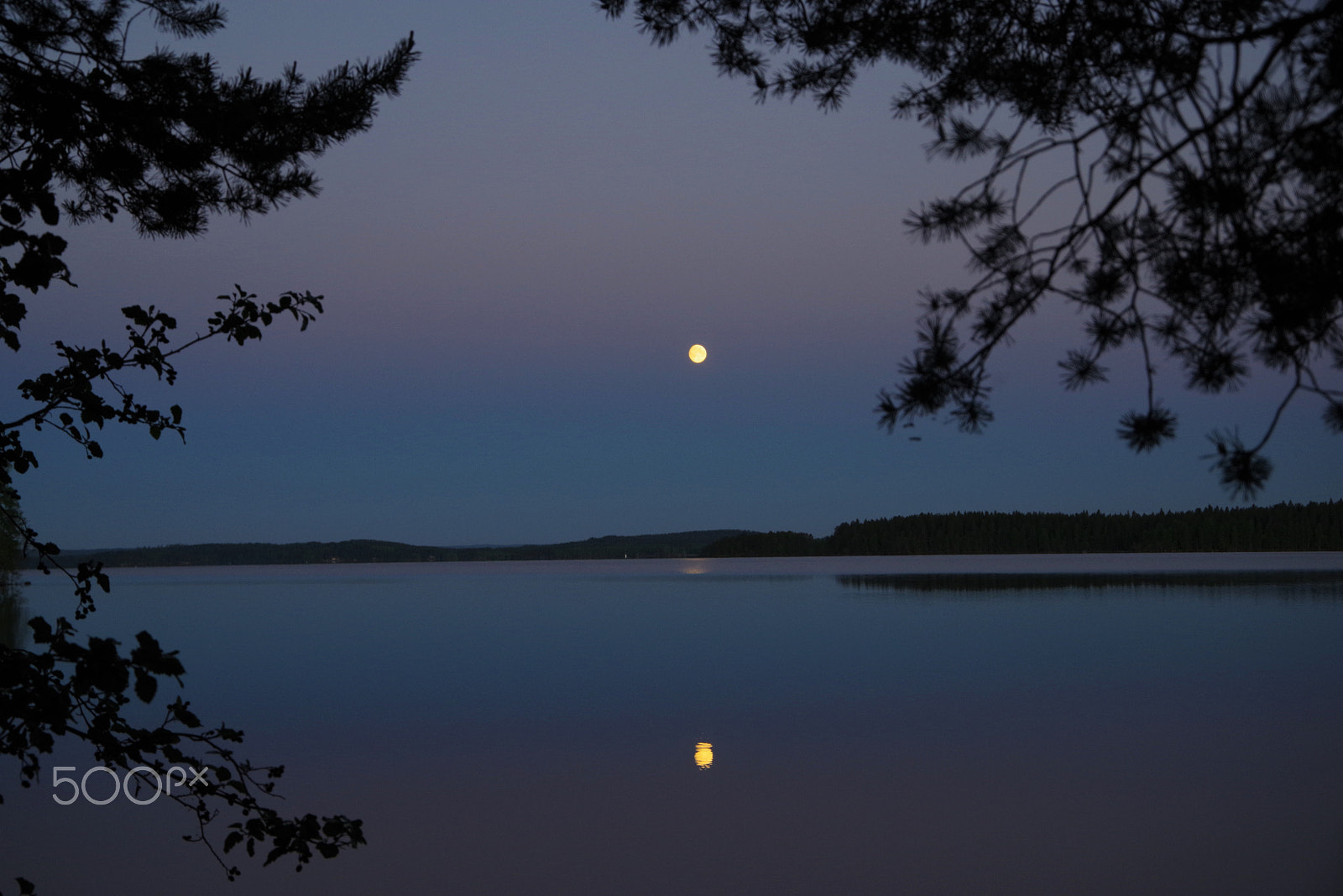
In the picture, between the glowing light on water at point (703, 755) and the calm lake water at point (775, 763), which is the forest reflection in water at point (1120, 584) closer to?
the calm lake water at point (775, 763)

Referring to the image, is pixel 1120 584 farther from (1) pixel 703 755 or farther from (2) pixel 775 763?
(2) pixel 775 763

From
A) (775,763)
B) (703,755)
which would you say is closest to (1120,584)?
(703,755)

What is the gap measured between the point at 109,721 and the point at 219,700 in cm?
1611

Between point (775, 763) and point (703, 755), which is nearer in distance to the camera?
point (775, 763)

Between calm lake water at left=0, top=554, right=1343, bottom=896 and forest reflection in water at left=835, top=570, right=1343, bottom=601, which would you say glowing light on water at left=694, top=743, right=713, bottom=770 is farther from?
forest reflection in water at left=835, top=570, right=1343, bottom=601

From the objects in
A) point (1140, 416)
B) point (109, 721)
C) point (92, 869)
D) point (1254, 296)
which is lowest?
point (92, 869)

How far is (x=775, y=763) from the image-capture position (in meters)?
11.9

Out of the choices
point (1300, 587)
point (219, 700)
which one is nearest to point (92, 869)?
point (219, 700)

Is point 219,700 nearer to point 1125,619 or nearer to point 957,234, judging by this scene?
point 957,234

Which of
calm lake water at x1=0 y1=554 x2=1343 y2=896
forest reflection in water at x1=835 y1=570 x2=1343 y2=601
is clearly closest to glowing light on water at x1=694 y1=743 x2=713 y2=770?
calm lake water at x1=0 y1=554 x2=1343 y2=896

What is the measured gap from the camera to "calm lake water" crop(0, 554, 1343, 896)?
27.5 ft

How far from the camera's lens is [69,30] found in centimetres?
477

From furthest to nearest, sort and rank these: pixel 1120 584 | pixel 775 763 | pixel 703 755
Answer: pixel 1120 584, pixel 703 755, pixel 775 763

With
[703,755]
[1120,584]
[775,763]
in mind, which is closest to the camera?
A: [775,763]
